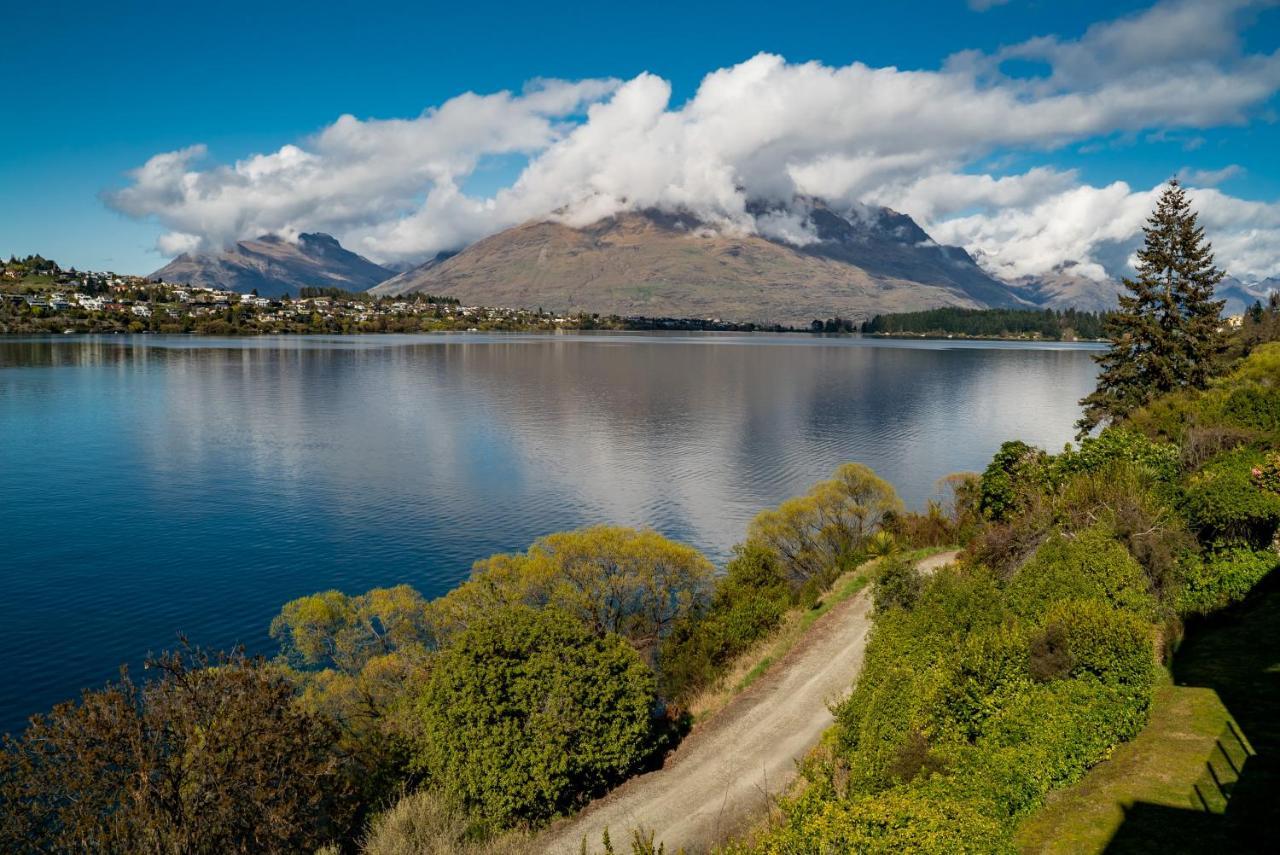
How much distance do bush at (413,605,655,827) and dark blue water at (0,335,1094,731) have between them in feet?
73.0

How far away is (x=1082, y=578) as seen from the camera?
23703 mm

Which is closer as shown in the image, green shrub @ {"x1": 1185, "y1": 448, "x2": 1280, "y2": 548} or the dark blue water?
green shrub @ {"x1": 1185, "y1": 448, "x2": 1280, "y2": 548}

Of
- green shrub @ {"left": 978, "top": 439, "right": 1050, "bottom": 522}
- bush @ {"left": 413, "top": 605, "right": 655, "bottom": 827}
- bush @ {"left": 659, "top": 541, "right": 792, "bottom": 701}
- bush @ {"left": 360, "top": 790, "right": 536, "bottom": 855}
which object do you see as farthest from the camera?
green shrub @ {"left": 978, "top": 439, "right": 1050, "bottom": 522}

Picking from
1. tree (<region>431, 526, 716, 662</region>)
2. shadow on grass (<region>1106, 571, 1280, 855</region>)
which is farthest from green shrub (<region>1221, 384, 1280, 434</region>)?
tree (<region>431, 526, 716, 662</region>)

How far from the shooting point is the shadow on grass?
14.8 meters

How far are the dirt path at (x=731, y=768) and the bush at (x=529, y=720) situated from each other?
1.10 meters

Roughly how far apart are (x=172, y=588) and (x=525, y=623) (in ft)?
109

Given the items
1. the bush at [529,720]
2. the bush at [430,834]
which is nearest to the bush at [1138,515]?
the bush at [529,720]

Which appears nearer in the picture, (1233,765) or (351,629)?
(1233,765)

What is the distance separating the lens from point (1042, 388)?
152 meters

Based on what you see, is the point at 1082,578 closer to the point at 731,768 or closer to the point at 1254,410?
the point at 731,768

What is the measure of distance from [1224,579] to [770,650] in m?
16.8

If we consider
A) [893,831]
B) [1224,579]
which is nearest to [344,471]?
[1224,579]

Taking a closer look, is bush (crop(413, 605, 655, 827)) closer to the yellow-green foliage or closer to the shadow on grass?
the yellow-green foliage
